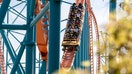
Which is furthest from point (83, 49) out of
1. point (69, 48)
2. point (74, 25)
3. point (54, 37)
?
point (54, 37)

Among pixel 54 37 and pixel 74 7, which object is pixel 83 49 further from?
pixel 54 37

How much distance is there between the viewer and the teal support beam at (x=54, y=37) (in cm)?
275

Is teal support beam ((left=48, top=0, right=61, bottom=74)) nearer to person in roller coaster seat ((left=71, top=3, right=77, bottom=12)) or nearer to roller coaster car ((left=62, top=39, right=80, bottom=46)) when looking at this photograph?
roller coaster car ((left=62, top=39, right=80, bottom=46))

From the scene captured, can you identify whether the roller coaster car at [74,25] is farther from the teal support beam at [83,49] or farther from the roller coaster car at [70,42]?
the teal support beam at [83,49]

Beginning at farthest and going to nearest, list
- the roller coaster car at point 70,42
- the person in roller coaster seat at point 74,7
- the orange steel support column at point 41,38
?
the person in roller coaster seat at point 74,7 → the roller coaster car at point 70,42 → the orange steel support column at point 41,38

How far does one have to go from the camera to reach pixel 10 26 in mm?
4969

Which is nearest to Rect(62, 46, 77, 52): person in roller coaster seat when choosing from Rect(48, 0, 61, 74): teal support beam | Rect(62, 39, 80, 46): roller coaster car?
Rect(62, 39, 80, 46): roller coaster car

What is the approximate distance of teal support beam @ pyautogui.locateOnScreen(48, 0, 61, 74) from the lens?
9.01 ft

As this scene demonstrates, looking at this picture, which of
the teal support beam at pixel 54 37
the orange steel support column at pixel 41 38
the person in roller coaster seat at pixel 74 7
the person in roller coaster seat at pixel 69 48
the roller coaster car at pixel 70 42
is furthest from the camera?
the person in roller coaster seat at pixel 74 7

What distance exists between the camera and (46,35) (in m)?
8.40

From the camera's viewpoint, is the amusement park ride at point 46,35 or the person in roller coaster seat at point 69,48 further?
the person in roller coaster seat at point 69,48

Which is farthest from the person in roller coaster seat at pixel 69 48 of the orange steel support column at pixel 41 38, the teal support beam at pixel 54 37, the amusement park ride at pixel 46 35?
the teal support beam at pixel 54 37

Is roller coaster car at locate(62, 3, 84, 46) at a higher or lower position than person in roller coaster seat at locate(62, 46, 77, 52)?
higher

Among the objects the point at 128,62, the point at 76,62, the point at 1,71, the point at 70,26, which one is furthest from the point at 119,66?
the point at 1,71
